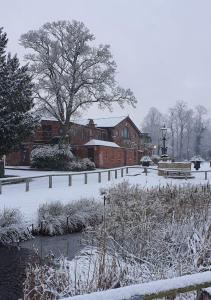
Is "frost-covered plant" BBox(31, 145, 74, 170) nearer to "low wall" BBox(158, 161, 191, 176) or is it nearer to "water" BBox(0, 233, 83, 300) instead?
"low wall" BBox(158, 161, 191, 176)

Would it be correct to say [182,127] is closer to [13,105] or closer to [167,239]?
[13,105]

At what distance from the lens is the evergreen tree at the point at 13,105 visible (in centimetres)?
2572

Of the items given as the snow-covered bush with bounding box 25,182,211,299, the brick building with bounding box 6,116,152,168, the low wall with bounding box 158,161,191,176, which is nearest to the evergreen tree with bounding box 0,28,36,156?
the low wall with bounding box 158,161,191,176

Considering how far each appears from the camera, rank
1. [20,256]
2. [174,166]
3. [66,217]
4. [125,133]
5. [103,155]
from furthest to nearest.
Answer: [125,133], [103,155], [174,166], [66,217], [20,256]

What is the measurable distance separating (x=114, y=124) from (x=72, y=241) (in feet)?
146

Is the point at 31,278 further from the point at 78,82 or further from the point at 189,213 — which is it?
the point at 78,82

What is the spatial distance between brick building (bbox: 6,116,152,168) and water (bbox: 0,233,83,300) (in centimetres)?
2806

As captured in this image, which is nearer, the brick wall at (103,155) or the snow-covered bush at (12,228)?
the snow-covered bush at (12,228)

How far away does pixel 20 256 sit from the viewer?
1077 centimetres

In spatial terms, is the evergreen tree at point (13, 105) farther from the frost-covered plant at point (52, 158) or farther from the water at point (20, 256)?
the water at point (20, 256)

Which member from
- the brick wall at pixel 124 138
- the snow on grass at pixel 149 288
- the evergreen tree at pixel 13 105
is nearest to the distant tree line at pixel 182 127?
the brick wall at pixel 124 138

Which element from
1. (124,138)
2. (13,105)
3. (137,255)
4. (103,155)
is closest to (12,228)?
(137,255)

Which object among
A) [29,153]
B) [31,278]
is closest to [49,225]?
[31,278]

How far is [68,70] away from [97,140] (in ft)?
32.5
